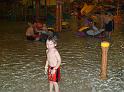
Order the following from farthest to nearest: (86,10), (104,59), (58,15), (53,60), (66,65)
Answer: (86,10) → (58,15) → (66,65) → (104,59) → (53,60)

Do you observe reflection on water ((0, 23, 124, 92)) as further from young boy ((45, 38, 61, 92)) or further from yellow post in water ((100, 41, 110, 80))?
young boy ((45, 38, 61, 92))

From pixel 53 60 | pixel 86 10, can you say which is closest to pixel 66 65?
pixel 53 60

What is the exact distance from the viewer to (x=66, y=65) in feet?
34.9

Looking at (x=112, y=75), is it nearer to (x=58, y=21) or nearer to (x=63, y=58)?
(x=63, y=58)

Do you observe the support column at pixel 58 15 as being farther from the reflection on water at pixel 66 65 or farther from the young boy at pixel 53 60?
the young boy at pixel 53 60

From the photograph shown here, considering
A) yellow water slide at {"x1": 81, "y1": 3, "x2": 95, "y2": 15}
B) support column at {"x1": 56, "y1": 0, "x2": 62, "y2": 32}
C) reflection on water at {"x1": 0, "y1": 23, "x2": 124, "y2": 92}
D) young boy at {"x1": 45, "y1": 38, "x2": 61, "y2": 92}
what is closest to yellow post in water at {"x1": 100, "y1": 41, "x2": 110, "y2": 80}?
reflection on water at {"x1": 0, "y1": 23, "x2": 124, "y2": 92}

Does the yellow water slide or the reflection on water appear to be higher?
the yellow water slide

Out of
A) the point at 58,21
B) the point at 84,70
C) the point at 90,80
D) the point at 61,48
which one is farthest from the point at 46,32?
Result: the point at 90,80

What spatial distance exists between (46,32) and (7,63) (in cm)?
503

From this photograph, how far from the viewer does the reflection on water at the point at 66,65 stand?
323 inches

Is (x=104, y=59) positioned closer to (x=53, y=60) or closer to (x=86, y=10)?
(x=53, y=60)

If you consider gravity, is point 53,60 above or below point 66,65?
above

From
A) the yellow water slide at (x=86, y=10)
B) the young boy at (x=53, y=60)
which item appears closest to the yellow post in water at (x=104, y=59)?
the young boy at (x=53, y=60)

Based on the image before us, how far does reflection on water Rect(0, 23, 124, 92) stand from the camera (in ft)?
26.9
